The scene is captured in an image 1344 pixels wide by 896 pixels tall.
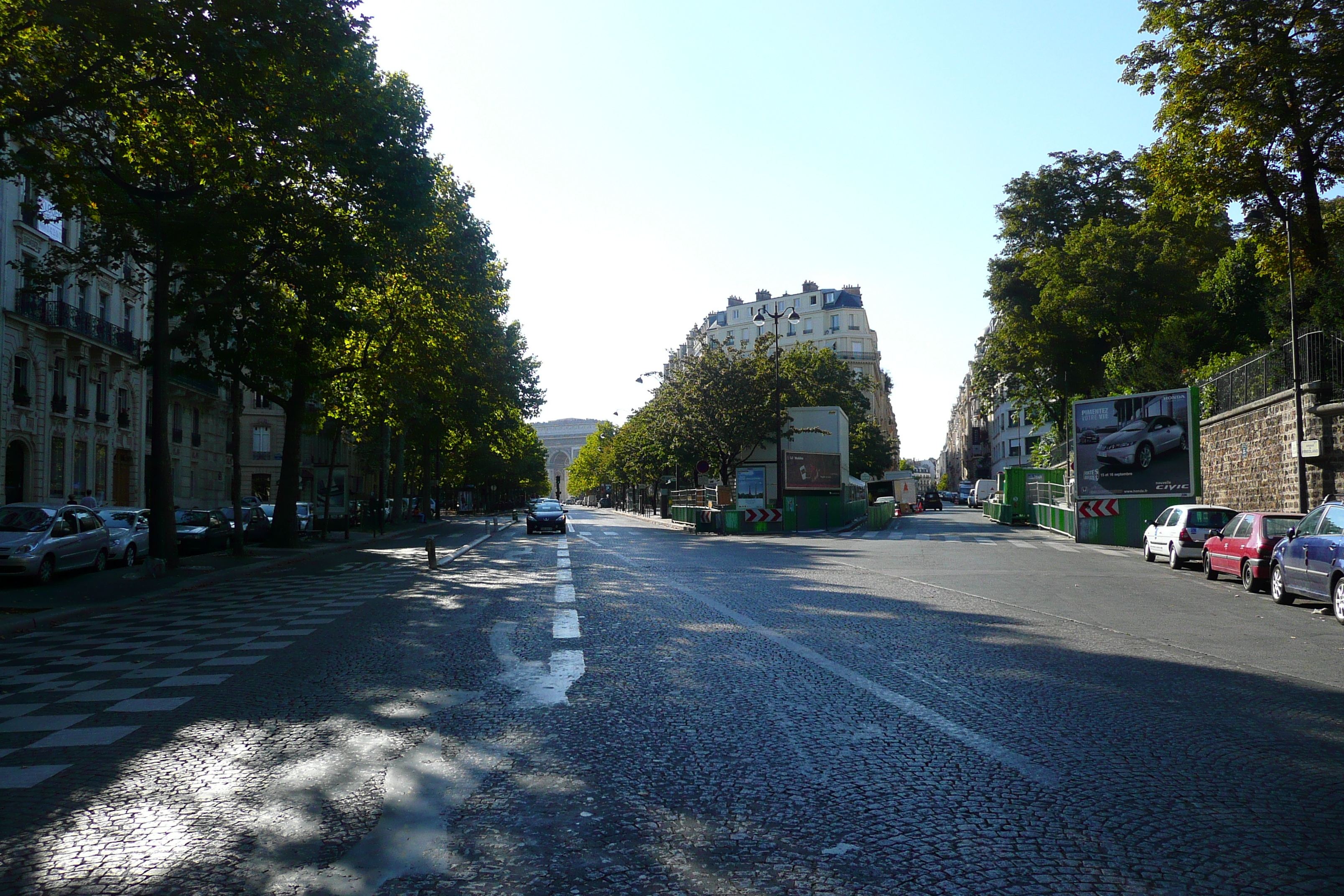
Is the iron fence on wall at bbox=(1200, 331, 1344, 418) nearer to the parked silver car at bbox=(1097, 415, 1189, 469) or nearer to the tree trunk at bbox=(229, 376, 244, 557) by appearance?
the parked silver car at bbox=(1097, 415, 1189, 469)

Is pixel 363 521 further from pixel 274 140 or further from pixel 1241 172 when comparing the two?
pixel 1241 172

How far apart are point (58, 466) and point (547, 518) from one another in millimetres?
18241

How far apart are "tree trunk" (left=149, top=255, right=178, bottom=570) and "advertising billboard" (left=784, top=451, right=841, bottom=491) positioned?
33.0 m

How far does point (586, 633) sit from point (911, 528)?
36.6 metres

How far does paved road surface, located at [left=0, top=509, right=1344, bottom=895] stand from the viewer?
12.0 feet

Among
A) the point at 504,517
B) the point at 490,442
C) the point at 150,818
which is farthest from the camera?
the point at 504,517

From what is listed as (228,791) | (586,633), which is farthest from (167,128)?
(228,791)

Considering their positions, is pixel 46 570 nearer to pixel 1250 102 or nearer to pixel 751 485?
pixel 1250 102

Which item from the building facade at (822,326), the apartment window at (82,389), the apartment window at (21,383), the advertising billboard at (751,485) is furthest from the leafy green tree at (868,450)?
the apartment window at (21,383)

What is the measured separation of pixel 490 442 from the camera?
64.0 meters

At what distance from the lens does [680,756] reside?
5195 mm

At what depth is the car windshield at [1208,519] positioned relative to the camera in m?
20.8

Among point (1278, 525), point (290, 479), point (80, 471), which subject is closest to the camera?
point (1278, 525)

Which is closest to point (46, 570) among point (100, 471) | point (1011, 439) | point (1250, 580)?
point (1250, 580)
